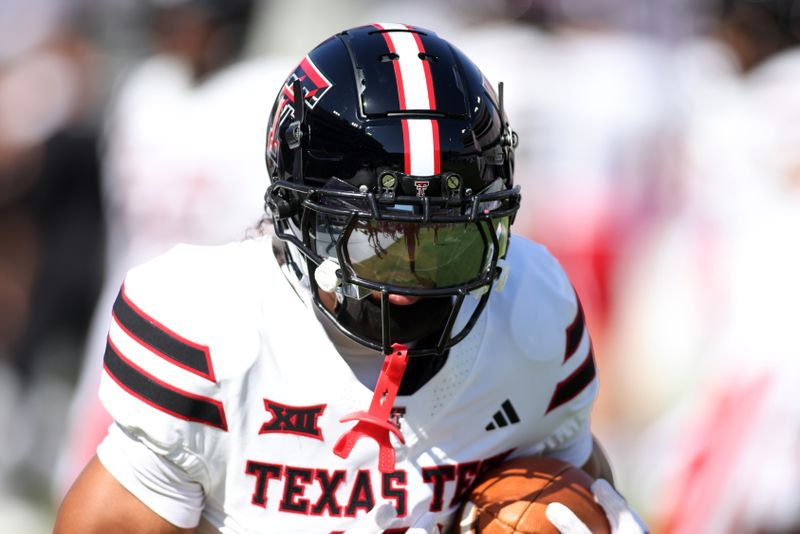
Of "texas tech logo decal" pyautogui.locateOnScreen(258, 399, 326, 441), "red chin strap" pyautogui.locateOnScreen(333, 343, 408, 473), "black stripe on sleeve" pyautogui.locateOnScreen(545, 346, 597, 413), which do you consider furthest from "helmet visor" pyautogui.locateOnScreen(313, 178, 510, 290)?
"black stripe on sleeve" pyautogui.locateOnScreen(545, 346, 597, 413)

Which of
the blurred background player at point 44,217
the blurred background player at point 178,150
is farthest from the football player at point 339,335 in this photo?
the blurred background player at point 44,217

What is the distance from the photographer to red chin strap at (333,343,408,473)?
184cm

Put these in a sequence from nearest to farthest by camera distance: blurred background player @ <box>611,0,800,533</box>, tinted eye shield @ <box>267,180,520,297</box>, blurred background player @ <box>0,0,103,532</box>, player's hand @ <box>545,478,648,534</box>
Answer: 1. tinted eye shield @ <box>267,180,520,297</box>
2. player's hand @ <box>545,478,648,534</box>
3. blurred background player @ <box>611,0,800,533</box>
4. blurred background player @ <box>0,0,103,532</box>

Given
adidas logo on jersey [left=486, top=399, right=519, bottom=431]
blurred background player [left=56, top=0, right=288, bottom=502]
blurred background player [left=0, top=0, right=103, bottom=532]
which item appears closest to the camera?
adidas logo on jersey [left=486, top=399, right=519, bottom=431]

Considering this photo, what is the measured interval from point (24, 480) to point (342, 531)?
276 cm

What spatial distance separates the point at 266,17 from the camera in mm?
4395

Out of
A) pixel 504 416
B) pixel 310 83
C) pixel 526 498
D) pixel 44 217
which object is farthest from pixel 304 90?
pixel 44 217

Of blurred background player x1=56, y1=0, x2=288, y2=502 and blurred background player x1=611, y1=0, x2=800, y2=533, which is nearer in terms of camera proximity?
blurred background player x1=611, y1=0, x2=800, y2=533

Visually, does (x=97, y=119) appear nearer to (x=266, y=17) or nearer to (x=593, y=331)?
(x=266, y=17)

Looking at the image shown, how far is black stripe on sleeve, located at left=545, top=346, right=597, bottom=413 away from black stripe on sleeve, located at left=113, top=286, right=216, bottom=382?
2.12ft

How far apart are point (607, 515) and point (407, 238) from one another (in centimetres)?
64

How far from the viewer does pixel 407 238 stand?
1.78 metres

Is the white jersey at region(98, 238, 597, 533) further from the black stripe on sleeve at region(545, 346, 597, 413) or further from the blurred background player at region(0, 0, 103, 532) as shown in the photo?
the blurred background player at region(0, 0, 103, 532)

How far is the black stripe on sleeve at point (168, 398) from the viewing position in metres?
1.83
